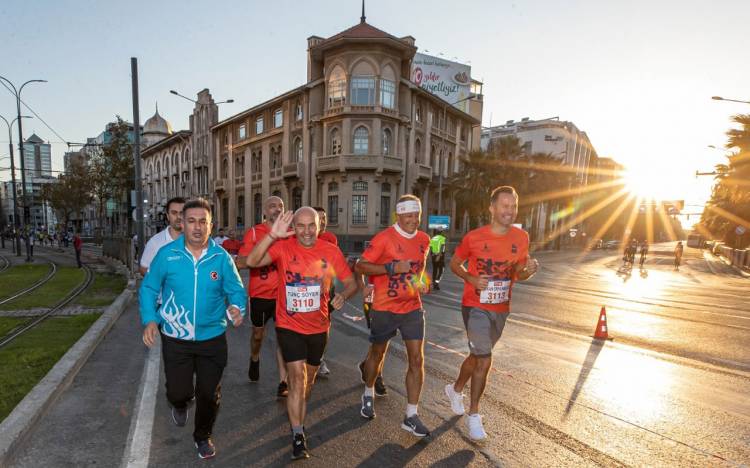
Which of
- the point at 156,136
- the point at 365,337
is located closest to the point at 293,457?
the point at 365,337

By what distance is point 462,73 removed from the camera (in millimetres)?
50750

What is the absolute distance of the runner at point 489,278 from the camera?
143 inches

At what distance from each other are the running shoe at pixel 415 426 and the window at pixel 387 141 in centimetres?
2993

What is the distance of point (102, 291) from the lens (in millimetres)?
12055

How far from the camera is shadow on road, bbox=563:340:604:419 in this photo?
431 cm

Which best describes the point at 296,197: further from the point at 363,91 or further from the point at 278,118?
the point at 363,91

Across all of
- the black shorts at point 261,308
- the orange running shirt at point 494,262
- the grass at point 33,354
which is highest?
the orange running shirt at point 494,262

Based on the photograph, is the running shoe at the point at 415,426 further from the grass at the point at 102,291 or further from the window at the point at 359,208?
the window at the point at 359,208

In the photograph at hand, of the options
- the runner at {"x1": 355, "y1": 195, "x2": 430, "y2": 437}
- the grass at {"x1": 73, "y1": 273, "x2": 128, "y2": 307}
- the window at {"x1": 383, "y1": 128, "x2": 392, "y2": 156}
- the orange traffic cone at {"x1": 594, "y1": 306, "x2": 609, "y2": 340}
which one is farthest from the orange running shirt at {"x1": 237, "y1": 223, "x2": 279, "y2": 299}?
the window at {"x1": 383, "y1": 128, "x2": 392, "y2": 156}

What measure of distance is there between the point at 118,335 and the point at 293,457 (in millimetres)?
5090

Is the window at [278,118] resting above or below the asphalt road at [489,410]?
above

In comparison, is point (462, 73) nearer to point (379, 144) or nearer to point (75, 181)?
point (379, 144)

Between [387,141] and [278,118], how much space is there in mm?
11842

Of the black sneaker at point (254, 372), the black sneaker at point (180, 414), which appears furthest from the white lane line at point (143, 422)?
the black sneaker at point (254, 372)
